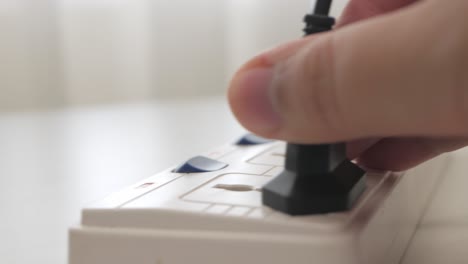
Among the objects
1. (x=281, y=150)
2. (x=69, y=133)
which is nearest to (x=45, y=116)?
(x=69, y=133)

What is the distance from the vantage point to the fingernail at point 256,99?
304mm

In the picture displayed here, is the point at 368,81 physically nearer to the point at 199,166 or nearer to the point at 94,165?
the point at 199,166

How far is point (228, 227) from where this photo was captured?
0.29 metres

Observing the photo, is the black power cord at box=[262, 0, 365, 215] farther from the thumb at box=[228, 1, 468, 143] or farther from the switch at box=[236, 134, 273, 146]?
the switch at box=[236, 134, 273, 146]

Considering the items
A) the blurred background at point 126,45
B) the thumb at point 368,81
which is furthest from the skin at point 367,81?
the blurred background at point 126,45

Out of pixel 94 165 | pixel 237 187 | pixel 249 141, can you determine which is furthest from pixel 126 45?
pixel 237 187

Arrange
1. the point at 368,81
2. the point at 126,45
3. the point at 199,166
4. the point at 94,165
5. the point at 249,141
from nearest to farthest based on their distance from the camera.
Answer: the point at 368,81
the point at 199,166
the point at 249,141
the point at 94,165
the point at 126,45

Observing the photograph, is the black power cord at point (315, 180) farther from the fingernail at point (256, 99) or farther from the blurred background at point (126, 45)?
the blurred background at point (126, 45)

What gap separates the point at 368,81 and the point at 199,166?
0.54ft

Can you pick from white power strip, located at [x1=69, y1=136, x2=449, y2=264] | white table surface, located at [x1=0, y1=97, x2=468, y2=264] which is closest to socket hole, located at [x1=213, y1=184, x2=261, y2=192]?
white power strip, located at [x1=69, y1=136, x2=449, y2=264]

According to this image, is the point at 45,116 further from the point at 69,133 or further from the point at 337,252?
the point at 337,252

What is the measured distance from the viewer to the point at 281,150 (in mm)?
457

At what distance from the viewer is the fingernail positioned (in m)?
0.30

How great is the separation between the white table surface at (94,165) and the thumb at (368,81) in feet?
0.39
